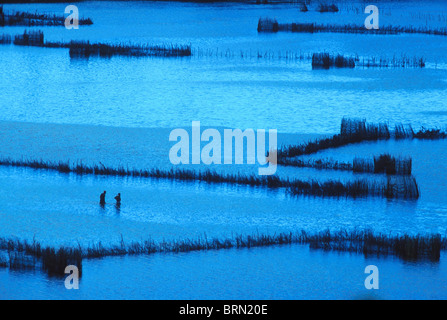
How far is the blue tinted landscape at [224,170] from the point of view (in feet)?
35.0

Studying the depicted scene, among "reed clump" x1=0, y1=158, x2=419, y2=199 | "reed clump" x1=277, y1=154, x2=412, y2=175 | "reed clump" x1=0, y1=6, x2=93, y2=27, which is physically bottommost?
"reed clump" x1=0, y1=158, x2=419, y2=199

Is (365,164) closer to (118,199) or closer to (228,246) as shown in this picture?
(118,199)

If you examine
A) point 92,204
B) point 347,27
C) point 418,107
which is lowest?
point 92,204

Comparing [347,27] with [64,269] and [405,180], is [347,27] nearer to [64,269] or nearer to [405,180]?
[405,180]

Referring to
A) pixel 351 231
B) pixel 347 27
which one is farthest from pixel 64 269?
pixel 347 27

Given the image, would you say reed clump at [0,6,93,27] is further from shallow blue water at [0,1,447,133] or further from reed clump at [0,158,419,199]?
reed clump at [0,158,419,199]

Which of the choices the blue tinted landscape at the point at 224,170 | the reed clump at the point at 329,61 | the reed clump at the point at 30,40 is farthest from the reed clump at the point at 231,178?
the reed clump at the point at 30,40

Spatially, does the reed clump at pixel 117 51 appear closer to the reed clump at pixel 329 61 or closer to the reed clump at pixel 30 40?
the reed clump at pixel 30 40

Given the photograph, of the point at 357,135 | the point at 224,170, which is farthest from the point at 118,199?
the point at 357,135


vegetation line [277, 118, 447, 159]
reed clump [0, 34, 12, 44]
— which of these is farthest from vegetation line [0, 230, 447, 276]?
reed clump [0, 34, 12, 44]

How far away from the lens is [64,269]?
10.3 m

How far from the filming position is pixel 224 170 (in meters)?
15.9

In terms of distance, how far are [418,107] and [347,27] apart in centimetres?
1370

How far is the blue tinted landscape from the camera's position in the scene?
1066 cm
